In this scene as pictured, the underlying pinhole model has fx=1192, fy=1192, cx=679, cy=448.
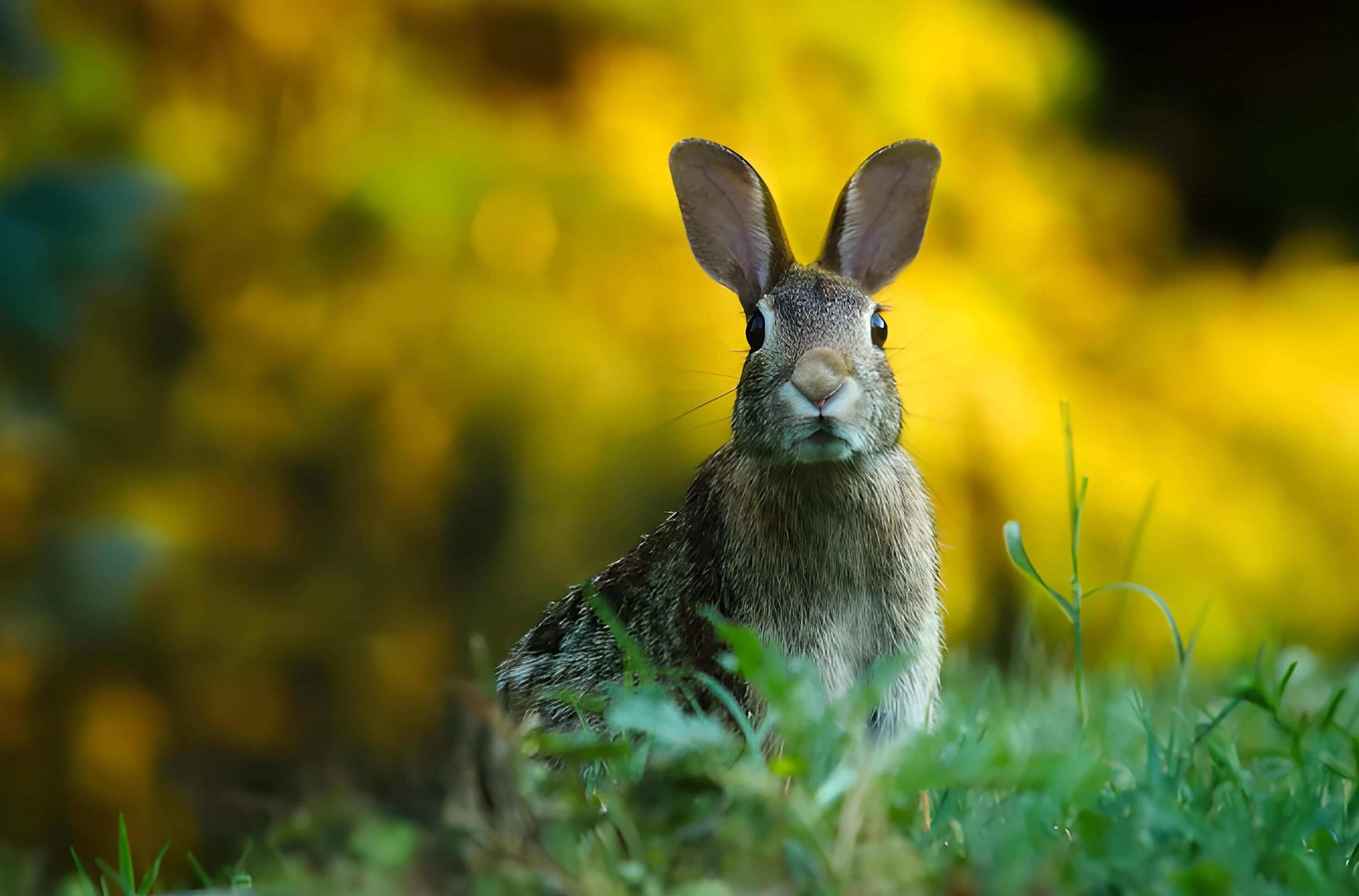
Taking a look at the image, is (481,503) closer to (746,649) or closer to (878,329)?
(878,329)

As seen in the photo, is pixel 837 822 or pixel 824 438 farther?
pixel 824 438

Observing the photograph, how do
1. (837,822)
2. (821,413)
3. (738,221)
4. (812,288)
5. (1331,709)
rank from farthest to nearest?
(738,221)
(812,288)
(821,413)
(1331,709)
(837,822)

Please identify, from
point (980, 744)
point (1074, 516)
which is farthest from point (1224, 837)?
point (1074, 516)

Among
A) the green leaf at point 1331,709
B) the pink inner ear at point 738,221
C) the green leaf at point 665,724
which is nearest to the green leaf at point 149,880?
the green leaf at point 665,724

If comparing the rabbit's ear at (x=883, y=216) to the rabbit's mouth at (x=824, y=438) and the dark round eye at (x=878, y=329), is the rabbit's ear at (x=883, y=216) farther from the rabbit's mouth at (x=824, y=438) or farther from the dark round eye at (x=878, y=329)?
the rabbit's mouth at (x=824, y=438)

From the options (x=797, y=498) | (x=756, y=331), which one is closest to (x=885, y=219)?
(x=756, y=331)

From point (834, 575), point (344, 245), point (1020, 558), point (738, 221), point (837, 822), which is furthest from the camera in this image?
point (344, 245)

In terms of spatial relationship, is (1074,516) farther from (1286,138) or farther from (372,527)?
(1286,138)
